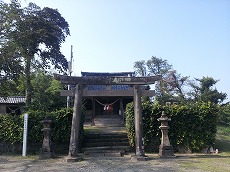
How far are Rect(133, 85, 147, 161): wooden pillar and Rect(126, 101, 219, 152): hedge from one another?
60.1 inches

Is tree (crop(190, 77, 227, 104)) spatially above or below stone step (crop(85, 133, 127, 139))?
above

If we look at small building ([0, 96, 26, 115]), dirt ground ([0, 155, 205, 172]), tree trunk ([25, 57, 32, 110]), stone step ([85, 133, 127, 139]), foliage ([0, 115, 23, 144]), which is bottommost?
dirt ground ([0, 155, 205, 172])

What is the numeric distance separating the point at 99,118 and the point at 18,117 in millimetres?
11916

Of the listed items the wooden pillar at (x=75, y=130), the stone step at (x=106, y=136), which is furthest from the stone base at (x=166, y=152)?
the wooden pillar at (x=75, y=130)

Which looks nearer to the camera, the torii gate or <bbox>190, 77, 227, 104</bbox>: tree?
the torii gate

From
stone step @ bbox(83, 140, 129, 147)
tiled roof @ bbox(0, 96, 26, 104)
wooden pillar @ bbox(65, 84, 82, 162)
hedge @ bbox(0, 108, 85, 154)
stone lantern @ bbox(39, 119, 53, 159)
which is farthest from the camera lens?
tiled roof @ bbox(0, 96, 26, 104)

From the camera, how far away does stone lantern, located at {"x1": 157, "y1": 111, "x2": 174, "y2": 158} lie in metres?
11.6

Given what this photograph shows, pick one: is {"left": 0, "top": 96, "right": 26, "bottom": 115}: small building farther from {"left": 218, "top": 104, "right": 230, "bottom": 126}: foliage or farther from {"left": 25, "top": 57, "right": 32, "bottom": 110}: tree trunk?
{"left": 218, "top": 104, "right": 230, "bottom": 126}: foliage

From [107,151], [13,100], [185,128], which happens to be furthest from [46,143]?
[13,100]

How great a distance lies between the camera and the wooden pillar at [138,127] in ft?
35.9

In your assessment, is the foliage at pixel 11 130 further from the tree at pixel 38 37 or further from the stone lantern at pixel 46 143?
the tree at pixel 38 37

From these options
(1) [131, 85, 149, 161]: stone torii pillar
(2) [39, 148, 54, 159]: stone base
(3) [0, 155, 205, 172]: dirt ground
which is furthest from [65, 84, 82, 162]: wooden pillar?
(1) [131, 85, 149, 161]: stone torii pillar

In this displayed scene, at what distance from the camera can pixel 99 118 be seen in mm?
24516

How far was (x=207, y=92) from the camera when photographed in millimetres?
29062
